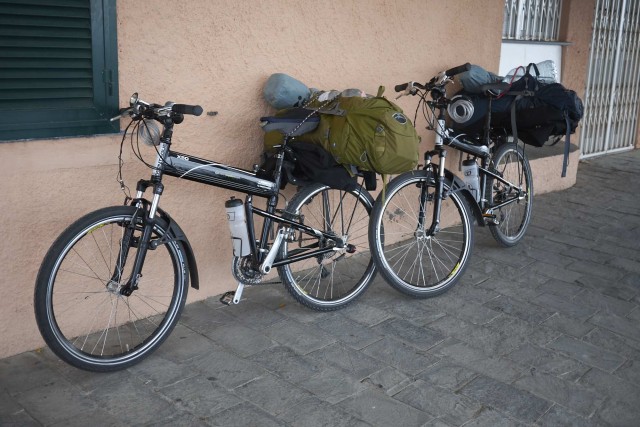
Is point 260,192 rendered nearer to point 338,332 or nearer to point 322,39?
point 338,332

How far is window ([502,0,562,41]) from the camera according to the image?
22.9ft

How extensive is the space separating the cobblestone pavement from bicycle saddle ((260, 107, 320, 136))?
106 centimetres

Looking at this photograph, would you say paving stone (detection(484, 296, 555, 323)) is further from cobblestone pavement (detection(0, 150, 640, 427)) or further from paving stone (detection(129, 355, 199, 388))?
paving stone (detection(129, 355, 199, 388))

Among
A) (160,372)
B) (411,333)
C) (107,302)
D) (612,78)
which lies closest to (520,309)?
(411,333)

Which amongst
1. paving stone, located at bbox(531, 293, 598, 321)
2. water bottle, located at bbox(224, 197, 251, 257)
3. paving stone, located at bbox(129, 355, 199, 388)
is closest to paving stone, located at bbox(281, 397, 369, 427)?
paving stone, located at bbox(129, 355, 199, 388)

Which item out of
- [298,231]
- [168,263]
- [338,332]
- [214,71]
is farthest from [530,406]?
[214,71]

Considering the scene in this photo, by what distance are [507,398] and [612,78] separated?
265 inches

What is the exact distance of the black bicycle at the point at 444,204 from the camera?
446 cm

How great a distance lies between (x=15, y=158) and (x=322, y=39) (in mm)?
2101

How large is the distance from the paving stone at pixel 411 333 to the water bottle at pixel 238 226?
887 mm

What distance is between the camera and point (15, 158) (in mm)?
3301

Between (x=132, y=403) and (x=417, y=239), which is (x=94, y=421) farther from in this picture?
(x=417, y=239)

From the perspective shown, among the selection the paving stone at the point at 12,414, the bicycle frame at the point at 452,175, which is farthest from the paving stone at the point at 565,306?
the paving stone at the point at 12,414

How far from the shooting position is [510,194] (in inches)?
215
